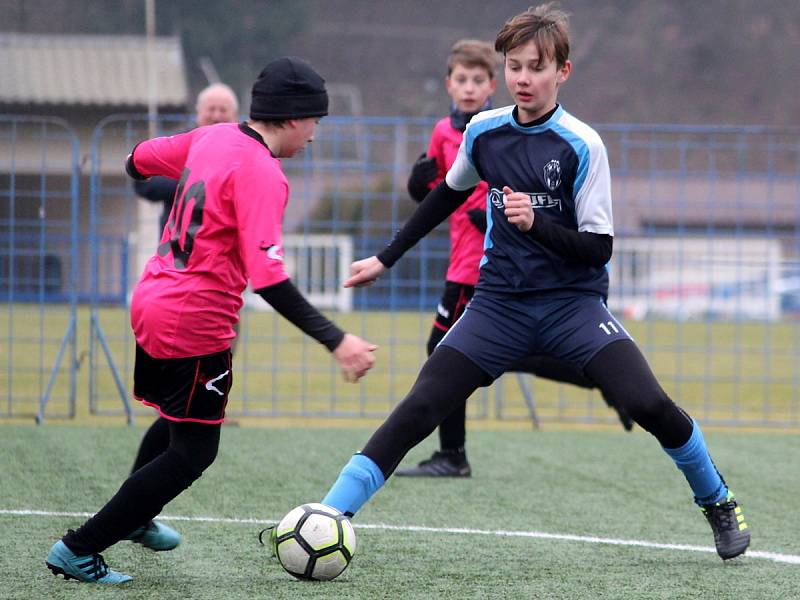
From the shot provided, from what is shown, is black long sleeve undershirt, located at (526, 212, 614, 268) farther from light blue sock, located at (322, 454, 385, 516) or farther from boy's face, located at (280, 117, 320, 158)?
light blue sock, located at (322, 454, 385, 516)

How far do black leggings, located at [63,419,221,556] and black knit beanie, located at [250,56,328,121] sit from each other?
0.95 metres

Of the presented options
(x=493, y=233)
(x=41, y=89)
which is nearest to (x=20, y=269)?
(x=493, y=233)

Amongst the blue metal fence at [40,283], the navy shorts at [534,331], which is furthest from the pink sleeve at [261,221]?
the blue metal fence at [40,283]

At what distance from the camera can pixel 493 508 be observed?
578cm

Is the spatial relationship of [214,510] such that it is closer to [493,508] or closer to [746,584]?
[493,508]

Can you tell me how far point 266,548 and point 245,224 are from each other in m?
1.42

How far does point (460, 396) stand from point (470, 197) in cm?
220

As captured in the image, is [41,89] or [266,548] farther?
[41,89]

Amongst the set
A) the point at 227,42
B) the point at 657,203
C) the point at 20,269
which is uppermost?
the point at 227,42

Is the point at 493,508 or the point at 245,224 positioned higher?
the point at 245,224

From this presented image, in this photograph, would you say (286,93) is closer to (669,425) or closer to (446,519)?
(669,425)

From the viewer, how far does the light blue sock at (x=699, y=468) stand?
4.41 m

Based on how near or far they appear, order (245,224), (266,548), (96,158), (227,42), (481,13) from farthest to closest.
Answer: (481,13) < (227,42) < (96,158) < (266,548) < (245,224)

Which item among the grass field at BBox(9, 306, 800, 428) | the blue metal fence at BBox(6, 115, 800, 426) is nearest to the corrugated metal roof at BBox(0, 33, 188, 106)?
the blue metal fence at BBox(6, 115, 800, 426)
